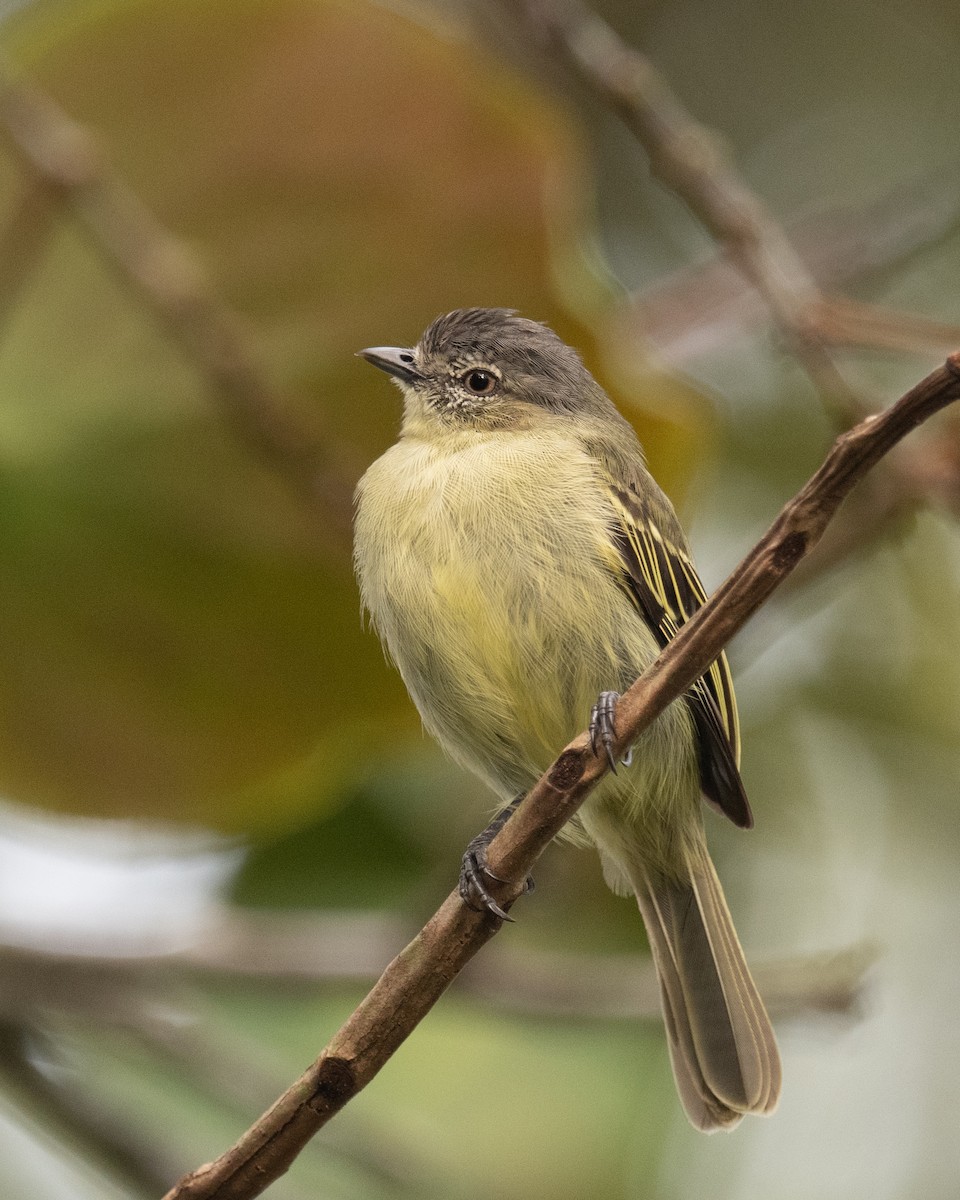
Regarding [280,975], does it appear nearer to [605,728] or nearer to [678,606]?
[678,606]

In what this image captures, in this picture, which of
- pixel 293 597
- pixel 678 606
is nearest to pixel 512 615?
pixel 678 606

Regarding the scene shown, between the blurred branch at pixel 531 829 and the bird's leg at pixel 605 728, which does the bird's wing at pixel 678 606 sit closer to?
the bird's leg at pixel 605 728

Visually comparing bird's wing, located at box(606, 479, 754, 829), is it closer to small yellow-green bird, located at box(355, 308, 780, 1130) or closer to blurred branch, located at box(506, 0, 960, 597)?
small yellow-green bird, located at box(355, 308, 780, 1130)

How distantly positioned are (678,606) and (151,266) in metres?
1.21

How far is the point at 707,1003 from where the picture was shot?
3.15 meters

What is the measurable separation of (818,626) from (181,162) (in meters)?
2.20

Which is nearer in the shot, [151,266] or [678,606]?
[151,266]

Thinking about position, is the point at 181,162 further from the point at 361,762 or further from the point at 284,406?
the point at 361,762

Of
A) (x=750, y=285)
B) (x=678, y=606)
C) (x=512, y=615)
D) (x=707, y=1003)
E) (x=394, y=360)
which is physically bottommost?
(x=707, y=1003)

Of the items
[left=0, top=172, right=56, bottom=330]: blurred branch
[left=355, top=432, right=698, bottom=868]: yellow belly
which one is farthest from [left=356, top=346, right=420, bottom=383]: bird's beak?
[left=0, top=172, right=56, bottom=330]: blurred branch

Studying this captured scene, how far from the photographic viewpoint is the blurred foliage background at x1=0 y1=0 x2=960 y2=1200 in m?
3.17

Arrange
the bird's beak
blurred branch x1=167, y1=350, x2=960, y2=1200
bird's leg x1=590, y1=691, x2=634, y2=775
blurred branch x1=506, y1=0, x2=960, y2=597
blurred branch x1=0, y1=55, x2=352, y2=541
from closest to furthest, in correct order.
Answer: blurred branch x1=167, y1=350, x2=960, y2=1200 → bird's leg x1=590, y1=691, x2=634, y2=775 → blurred branch x1=0, y1=55, x2=352, y2=541 → blurred branch x1=506, y1=0, x2=960, y2=597 → the bird's beak

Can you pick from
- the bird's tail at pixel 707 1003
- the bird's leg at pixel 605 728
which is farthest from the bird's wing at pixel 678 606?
the bird's leg at pixel 605 728

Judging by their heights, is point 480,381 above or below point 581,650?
above
